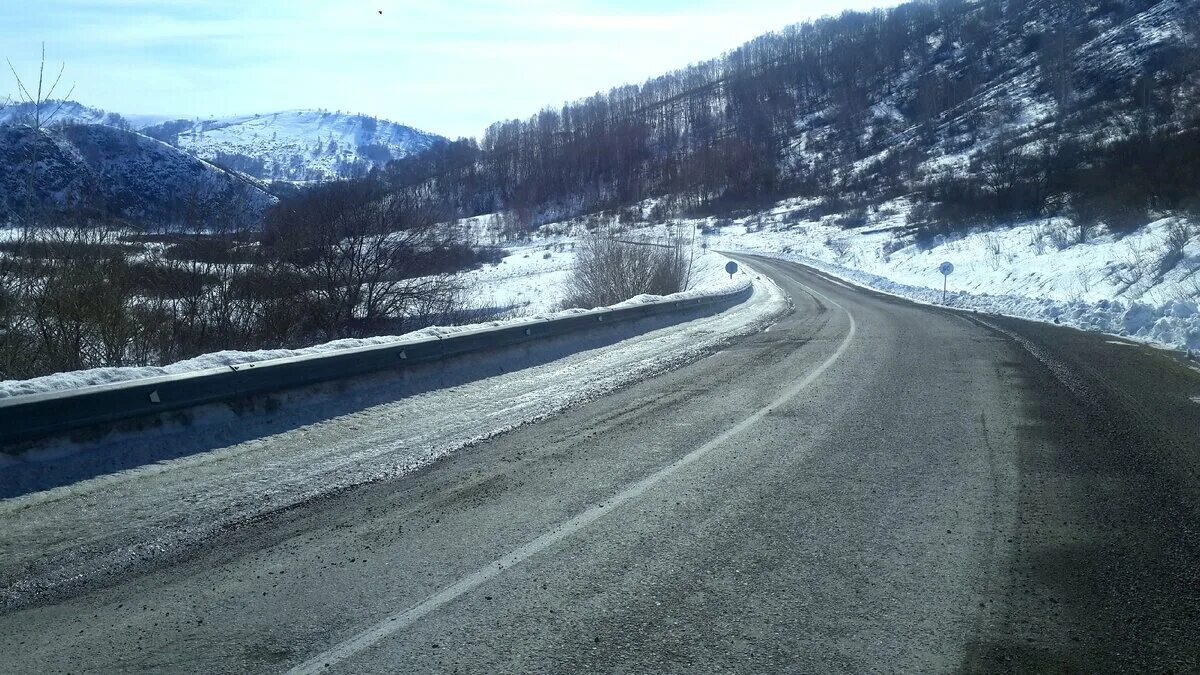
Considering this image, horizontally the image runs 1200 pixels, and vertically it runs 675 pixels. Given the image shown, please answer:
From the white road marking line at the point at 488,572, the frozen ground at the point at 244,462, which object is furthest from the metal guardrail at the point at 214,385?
the white road marking line at the point at 488,572

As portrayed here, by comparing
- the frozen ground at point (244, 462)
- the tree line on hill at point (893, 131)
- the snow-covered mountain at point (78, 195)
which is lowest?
the frozen ground at point (244, 462)

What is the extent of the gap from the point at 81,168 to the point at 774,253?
186 feet

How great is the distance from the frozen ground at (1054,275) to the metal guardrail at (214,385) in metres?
12.0

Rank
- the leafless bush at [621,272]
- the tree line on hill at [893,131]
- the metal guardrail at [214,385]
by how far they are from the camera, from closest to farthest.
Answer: the metal guardrail at [214,385], the leafless bush at [621,272], the tree line on hill at [893,131]

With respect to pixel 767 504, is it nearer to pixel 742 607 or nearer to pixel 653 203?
pixel 742 607

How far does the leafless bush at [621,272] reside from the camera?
28438 mm

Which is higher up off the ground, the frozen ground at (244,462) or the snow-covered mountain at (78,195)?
the snow-covered mountain at (78,195)

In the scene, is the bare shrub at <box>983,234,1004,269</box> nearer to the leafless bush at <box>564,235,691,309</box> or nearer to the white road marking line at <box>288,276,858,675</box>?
the leafless bush at <box>564,235,691,309</box>

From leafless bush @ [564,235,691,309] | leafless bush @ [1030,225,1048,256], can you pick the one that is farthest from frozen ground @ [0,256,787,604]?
leafless bush @ [1030,225,1048,256]

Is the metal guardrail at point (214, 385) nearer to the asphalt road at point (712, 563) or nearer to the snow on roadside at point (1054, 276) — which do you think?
the asphalt road at point (712, 563)

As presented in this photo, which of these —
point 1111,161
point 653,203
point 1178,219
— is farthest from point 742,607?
point 653,203

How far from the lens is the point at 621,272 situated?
28.8 m

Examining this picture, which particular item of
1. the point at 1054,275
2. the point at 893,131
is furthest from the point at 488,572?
the point at 893,131

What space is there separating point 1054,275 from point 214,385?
26.9m
